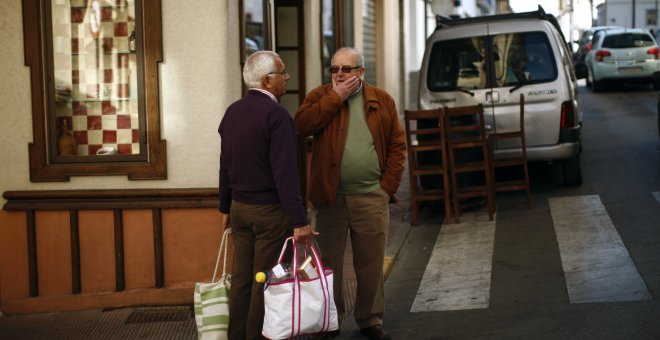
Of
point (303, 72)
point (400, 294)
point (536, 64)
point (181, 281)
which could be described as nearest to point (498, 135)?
point (536, 64)

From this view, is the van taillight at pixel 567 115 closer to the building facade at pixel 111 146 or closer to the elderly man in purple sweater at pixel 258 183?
the building facade at pixel 111 146

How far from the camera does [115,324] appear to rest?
725 centimetres

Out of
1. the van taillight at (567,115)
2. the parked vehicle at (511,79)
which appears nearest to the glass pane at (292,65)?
the parked vehicle at (511,79)

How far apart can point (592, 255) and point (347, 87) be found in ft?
11.4

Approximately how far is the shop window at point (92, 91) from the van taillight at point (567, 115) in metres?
5.37

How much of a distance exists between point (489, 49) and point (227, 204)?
20.7 feet

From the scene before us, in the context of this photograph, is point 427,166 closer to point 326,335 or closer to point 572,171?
point 572,171

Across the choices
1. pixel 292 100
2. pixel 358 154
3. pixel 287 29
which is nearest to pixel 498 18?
pixel 287 29

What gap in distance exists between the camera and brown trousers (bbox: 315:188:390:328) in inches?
242

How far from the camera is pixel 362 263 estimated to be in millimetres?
6230

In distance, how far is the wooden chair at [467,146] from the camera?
1052cm

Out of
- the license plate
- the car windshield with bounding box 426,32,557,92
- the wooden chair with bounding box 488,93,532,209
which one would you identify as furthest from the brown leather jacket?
the license plate

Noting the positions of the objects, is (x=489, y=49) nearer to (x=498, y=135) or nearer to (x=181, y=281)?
(x=498, y=135)

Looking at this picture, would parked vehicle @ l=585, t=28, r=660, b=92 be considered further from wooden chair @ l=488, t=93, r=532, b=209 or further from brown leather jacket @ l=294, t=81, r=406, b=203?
brown leather jacket @ l=294, t=81, r=406, b=203
